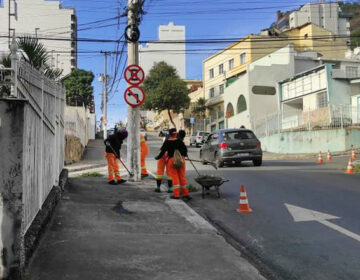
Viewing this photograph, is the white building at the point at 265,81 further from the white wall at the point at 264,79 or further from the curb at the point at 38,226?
the curb at the point at 38,226

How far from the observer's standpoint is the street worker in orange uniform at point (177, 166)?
8938mm

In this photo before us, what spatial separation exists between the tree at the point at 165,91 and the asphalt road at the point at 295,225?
137 ft

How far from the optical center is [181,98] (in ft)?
178

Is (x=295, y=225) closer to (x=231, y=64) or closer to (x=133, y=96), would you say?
(x=133, y=96)

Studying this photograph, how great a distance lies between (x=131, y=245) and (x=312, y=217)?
331cm

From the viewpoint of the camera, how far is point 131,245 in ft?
17.4

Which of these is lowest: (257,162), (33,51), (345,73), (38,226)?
(38,226)

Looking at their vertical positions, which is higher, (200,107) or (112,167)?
(200,107)

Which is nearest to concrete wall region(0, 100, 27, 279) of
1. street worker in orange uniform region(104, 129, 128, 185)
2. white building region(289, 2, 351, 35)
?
street worker in orange uniform region(104, 129, 128, 185)

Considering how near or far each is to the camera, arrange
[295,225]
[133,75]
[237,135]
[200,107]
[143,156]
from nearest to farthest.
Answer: [295,225] < [133,75] < [143,156] < [237,135] < [200,107]

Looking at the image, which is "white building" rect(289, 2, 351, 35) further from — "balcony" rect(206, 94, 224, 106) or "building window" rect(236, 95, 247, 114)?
"building window" rect(236, 95, 247, 114)

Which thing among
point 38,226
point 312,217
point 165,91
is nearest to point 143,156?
point 312,217

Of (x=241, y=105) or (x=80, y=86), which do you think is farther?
(x=80, y=86)

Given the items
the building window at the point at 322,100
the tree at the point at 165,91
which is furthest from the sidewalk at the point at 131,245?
the tree at the point at 165,91
